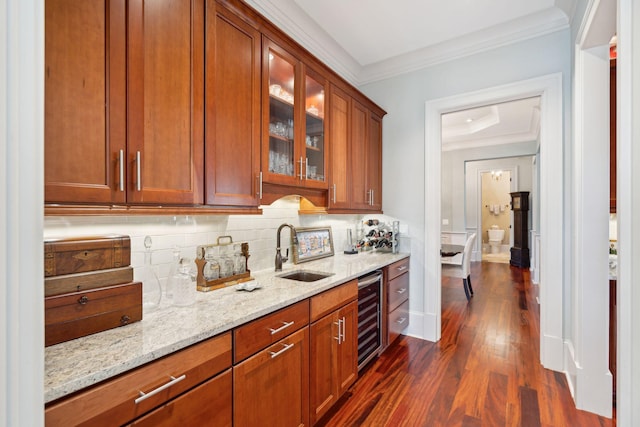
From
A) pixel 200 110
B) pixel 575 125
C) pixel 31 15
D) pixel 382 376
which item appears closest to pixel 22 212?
pixel 31 15

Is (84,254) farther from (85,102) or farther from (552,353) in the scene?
(552,353)

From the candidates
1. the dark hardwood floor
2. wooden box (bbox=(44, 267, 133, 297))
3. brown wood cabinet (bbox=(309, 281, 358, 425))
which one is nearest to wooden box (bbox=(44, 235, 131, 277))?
wooden box (bbox=(44, 267, 133, 297))

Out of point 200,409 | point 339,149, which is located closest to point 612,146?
point 339,149

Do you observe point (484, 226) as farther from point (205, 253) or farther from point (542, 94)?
point (205, 253)

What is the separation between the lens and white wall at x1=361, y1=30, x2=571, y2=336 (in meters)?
2.80

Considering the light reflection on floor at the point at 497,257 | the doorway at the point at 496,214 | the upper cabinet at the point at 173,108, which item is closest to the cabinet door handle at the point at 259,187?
the upper cabinet at the point at 173,108

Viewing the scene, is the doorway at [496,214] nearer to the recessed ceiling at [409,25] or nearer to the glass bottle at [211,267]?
the recessed ceiling at [409,25]

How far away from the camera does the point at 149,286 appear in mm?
1587

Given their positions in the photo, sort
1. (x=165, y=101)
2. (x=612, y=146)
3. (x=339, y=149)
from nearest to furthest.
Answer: (x=165, y=101)
(x=612, y=146)
(x=339, y=149)

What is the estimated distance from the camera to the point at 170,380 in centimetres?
108

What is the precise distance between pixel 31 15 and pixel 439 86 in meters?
3.30

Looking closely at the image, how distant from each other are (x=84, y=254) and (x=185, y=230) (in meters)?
0.68

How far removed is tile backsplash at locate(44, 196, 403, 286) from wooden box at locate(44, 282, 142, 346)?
0.35 meters

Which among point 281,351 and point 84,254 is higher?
point 84,254
